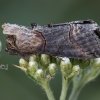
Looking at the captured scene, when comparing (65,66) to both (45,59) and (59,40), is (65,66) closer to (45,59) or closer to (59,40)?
(45,59)

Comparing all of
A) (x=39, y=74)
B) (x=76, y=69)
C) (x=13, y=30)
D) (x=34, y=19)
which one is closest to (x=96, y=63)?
(x=76, y=69)

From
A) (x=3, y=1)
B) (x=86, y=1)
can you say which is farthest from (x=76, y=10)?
(x=3, y=1)

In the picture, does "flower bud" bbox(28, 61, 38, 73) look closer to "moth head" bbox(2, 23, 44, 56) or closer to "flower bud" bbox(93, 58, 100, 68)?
"moth head" bbox(2, 23, 44, 56)

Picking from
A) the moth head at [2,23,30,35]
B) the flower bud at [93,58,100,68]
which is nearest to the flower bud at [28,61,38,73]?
the moth head at [2,23,30,35]

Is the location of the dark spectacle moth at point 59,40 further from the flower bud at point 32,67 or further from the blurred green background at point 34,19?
the blurred green background at point 34,19

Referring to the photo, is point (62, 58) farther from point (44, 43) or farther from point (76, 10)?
point (76, 10)

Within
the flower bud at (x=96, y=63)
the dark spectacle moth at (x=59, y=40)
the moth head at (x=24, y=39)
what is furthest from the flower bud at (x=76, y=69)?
the moth head at (x=24, y=39)
